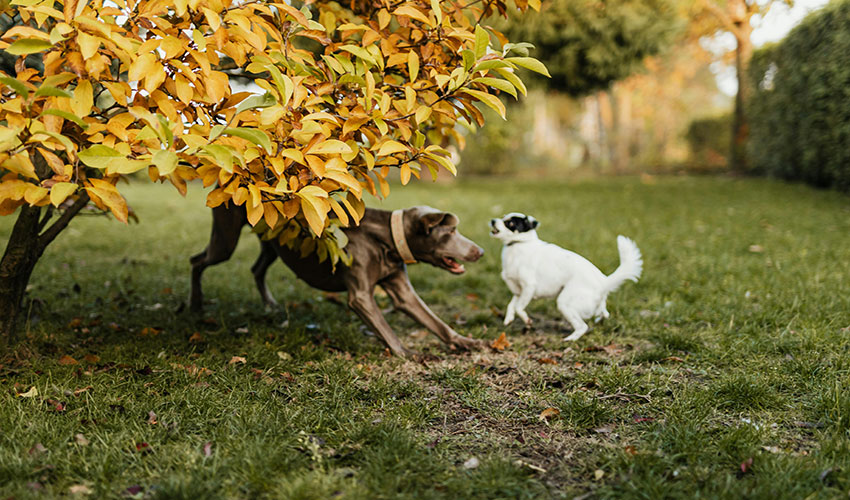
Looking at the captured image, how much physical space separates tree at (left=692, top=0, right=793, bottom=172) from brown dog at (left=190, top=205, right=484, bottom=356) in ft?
44.9

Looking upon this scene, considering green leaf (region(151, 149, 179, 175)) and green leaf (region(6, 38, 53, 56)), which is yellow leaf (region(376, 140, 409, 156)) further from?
green leaf (region(6, 38, 53, 56))

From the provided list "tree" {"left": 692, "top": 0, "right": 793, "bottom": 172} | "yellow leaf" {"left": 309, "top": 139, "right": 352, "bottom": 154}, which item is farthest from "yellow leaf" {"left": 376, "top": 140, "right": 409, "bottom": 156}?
"tree" {"left": 692, "top": 0, "right": 793, "bottom": 172}

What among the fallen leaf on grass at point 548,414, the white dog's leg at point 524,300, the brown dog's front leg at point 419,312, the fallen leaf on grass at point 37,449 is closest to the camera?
the fallen leaf on grass at point 37,449

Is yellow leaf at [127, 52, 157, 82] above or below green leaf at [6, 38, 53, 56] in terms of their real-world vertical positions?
below

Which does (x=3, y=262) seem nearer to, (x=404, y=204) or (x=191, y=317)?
(x=191, y=317)

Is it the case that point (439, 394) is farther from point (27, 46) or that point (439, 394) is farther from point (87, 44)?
point (27, 46)

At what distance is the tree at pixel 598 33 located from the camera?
1272 cm

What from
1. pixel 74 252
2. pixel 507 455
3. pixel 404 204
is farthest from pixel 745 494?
pixel 404 204

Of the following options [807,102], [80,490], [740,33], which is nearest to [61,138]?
[80,490]

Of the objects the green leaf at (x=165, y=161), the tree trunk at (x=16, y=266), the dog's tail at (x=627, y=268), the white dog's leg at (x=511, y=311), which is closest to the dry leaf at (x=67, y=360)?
the tree trunk at (x=16, y=266)

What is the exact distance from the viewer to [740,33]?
597 inches

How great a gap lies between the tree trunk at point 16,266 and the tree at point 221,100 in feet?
1.79

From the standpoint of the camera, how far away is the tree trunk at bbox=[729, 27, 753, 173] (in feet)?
49.4

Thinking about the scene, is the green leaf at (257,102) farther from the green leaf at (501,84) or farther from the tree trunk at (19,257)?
the tree trunk at (19,257)
